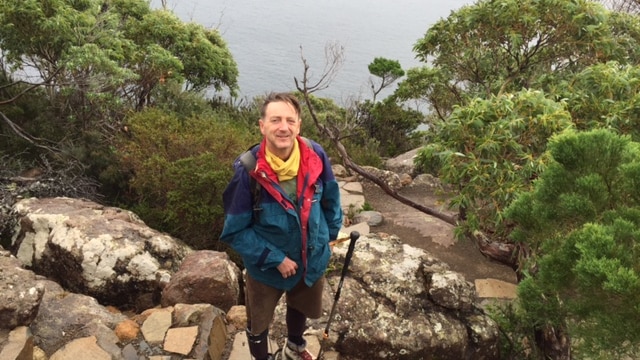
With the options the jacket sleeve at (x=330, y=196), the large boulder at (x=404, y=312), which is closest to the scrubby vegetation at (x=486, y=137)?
the large boulder at (x=404, y=312)

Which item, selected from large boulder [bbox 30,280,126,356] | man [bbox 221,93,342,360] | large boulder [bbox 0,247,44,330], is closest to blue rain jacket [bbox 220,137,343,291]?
man [bbox 221,93,342,360]

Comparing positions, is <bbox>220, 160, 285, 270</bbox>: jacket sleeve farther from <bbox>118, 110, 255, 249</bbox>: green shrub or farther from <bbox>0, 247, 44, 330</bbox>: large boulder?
<bbox>118, 110, 255, 249</bbox>: green shrub

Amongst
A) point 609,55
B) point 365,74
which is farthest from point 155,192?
point 365,74

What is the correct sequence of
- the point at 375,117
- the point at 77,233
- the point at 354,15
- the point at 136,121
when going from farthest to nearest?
the point at 354,15 → the point at 375,117 → the point at 136,121 → the point at 77,233

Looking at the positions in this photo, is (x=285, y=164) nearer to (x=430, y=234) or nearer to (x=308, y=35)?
(x=430, y=234)

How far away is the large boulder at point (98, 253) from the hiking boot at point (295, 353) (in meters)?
2.19

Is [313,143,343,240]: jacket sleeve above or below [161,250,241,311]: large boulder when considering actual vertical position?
above

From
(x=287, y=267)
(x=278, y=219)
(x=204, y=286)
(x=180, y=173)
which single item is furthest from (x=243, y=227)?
(x=180, y=173)

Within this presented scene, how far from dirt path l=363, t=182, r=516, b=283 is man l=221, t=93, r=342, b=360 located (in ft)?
10.3

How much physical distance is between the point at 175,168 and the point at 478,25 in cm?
493

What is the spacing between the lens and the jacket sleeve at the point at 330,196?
9.76ft

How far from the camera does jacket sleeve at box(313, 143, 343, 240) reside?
2975 millimetres

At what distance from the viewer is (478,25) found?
709 cm

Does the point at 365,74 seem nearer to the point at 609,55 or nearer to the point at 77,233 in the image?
the point at 609,55
